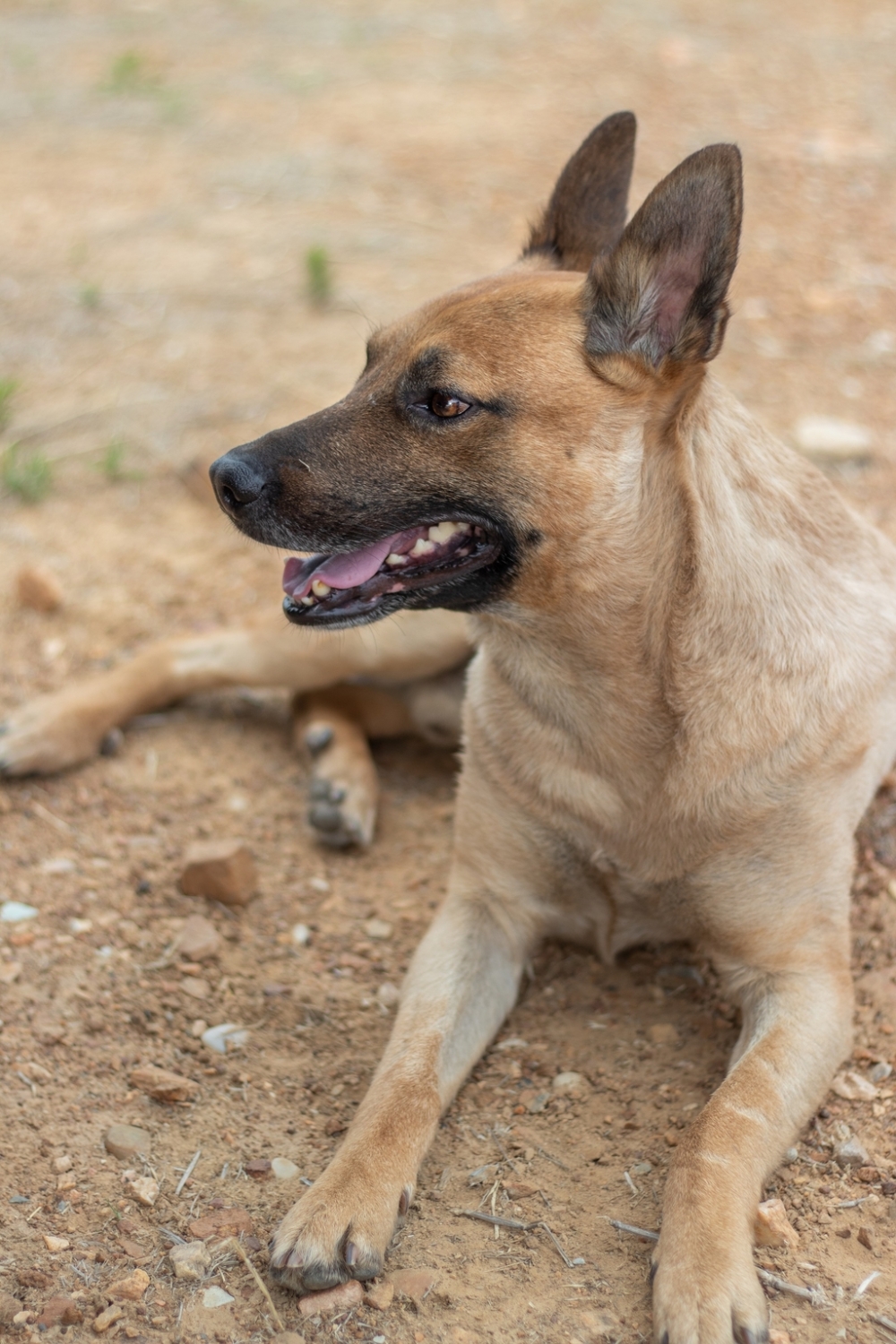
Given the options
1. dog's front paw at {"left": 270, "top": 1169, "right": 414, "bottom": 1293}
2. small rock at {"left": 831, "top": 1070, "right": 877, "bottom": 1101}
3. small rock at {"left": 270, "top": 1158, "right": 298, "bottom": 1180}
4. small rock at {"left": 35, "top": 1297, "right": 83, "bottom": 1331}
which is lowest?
small rock at {"left": 270, "top": 1158, "right": 298, "bottom": 1180}

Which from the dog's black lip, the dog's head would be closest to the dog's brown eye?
the dog's head

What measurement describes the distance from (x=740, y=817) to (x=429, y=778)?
1853 millimetres

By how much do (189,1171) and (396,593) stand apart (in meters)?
1.41

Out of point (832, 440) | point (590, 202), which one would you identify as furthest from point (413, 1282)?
point (832, 440)

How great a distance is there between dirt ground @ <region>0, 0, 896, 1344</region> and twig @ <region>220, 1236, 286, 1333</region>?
→ 2 cm

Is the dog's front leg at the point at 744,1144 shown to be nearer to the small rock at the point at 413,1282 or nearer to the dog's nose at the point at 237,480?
the small rock at the point at 413,1282

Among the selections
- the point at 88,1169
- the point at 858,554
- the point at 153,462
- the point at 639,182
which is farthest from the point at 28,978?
the point at 639,182

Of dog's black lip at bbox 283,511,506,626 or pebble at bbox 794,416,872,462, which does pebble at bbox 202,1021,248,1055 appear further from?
pebble at bbox 794,416,872,462

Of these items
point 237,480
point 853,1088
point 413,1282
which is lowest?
point 853,1088

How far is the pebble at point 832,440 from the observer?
242 inches

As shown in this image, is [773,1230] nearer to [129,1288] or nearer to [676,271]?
[129,1288]

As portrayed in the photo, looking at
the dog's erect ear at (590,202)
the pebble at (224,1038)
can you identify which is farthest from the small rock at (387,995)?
the dog's erect ear at (590,202)

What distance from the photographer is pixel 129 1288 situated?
253 cm

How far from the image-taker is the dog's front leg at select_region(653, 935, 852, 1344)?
8.11 feet
